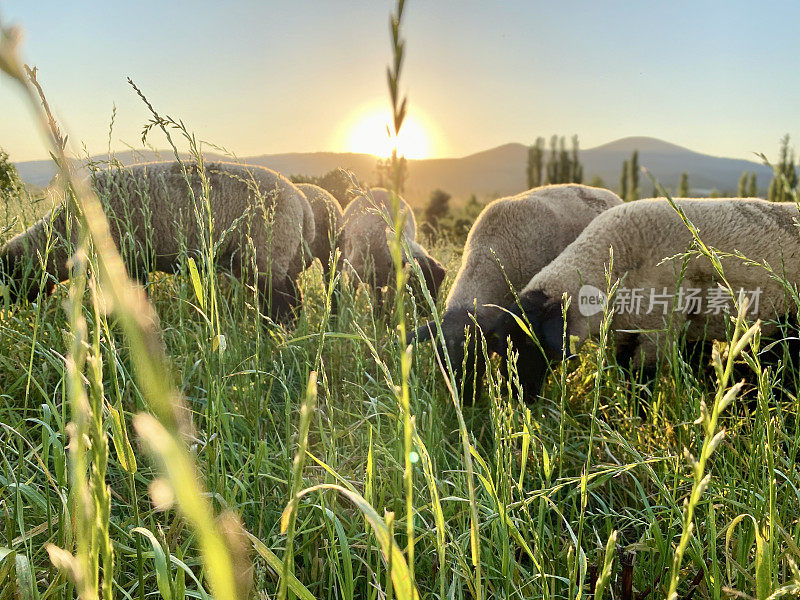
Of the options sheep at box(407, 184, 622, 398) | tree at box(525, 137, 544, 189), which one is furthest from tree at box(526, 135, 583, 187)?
sheep at box(407, 184, 622, 398)

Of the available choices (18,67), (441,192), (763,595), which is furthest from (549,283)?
(441,192)

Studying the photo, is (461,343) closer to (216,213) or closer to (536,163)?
(216,213)

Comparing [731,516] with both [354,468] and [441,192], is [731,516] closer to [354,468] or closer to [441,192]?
[354,468]

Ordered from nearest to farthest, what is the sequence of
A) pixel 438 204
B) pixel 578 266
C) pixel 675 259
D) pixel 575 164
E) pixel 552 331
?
pixel 552 331, pixel 675 259, pixel 578 266, pixel 438 204, pixel 575 164

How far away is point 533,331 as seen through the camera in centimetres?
420

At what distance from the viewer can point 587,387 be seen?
4.48 meters

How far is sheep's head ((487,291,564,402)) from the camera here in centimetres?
421

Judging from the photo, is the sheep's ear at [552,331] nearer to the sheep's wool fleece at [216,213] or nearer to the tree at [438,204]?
the sheep's wool fleece at [216,213]

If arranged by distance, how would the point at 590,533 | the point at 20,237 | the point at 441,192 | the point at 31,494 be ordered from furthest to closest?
the point at 441,192 → the point at 20,237 → the point at 590,533 → the point at 31,494

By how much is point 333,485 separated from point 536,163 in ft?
222

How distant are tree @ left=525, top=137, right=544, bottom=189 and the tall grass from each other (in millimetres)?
62780

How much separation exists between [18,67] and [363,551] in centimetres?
191

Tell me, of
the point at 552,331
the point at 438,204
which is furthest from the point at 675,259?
the point at 438,204

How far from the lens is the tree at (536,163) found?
6388 cm
